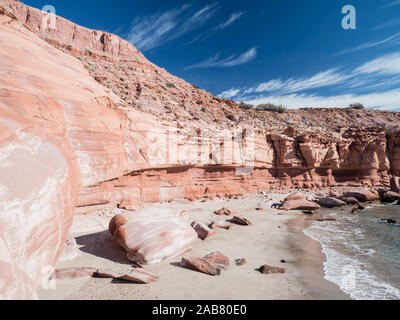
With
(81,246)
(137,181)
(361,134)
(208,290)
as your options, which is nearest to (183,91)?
(137,181)

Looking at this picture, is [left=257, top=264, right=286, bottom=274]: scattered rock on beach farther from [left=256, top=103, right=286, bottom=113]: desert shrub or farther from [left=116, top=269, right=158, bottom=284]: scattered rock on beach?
[left=256, top=103, right=286, bottom=113]: desert shrub

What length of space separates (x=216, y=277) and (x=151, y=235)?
1941mm

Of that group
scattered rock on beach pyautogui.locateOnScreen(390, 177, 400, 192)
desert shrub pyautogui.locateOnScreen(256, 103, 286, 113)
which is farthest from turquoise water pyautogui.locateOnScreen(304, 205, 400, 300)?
desert shrub pyautogui.locateOnScreen(256, 103, 286, 113)

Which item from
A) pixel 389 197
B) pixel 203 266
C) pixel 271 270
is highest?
pixel 203 266

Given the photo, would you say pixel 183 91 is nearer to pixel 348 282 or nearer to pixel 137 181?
pixel 137 181

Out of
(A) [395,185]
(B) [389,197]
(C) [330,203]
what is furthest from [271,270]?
(A) [395,185]

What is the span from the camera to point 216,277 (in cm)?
468

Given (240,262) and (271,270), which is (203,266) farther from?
(271,270)

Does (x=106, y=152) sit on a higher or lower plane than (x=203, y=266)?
higher

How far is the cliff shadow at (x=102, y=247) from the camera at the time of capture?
547cm

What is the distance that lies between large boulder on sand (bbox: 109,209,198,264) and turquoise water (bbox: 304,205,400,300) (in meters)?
3.80

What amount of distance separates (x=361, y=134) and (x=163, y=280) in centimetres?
3057

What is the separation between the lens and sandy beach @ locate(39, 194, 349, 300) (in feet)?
13.0

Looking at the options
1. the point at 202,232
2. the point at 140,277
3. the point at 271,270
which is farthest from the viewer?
the point at 202,232
